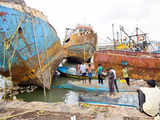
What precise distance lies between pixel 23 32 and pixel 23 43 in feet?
2.02

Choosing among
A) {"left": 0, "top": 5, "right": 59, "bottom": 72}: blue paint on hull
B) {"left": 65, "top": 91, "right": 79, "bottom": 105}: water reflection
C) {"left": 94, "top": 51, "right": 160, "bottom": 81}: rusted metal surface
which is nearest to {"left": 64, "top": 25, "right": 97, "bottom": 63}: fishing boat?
{"left": 94, "top": 51, "right": 160, "bottom": 81}: rusted metal surface

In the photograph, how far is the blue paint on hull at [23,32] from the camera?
6211 mm

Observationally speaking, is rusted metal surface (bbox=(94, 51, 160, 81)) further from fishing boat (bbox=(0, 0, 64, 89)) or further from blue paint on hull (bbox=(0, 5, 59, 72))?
blue paint on hull (bbox=(0, 5, 59, 72))

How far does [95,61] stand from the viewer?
32.5ft

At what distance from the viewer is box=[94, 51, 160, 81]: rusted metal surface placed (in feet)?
27.1

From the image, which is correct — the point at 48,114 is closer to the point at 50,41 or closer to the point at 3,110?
the point at 3,110

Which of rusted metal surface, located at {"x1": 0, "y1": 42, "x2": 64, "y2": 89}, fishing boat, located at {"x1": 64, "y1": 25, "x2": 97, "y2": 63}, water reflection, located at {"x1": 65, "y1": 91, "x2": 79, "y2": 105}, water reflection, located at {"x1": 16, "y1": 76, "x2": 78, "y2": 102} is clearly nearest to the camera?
water reflection, located at {"x1": 65, "y1": 91, "x2": 79, "y2": 105}

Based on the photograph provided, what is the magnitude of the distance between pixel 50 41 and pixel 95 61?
3.89 meters

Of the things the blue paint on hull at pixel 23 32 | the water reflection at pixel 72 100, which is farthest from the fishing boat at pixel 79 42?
the water reflection at pixel 72 100

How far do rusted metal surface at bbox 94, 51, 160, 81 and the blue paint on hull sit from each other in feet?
15.0

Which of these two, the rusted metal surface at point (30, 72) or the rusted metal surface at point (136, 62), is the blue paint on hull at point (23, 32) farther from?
the rusted metal surface at point (136, 62)

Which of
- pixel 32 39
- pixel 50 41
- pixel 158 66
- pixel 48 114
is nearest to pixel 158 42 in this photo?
pixel 158 66

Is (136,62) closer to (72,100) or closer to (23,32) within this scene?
(72,100)

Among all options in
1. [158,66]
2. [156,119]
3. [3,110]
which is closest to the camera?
[156,119]
